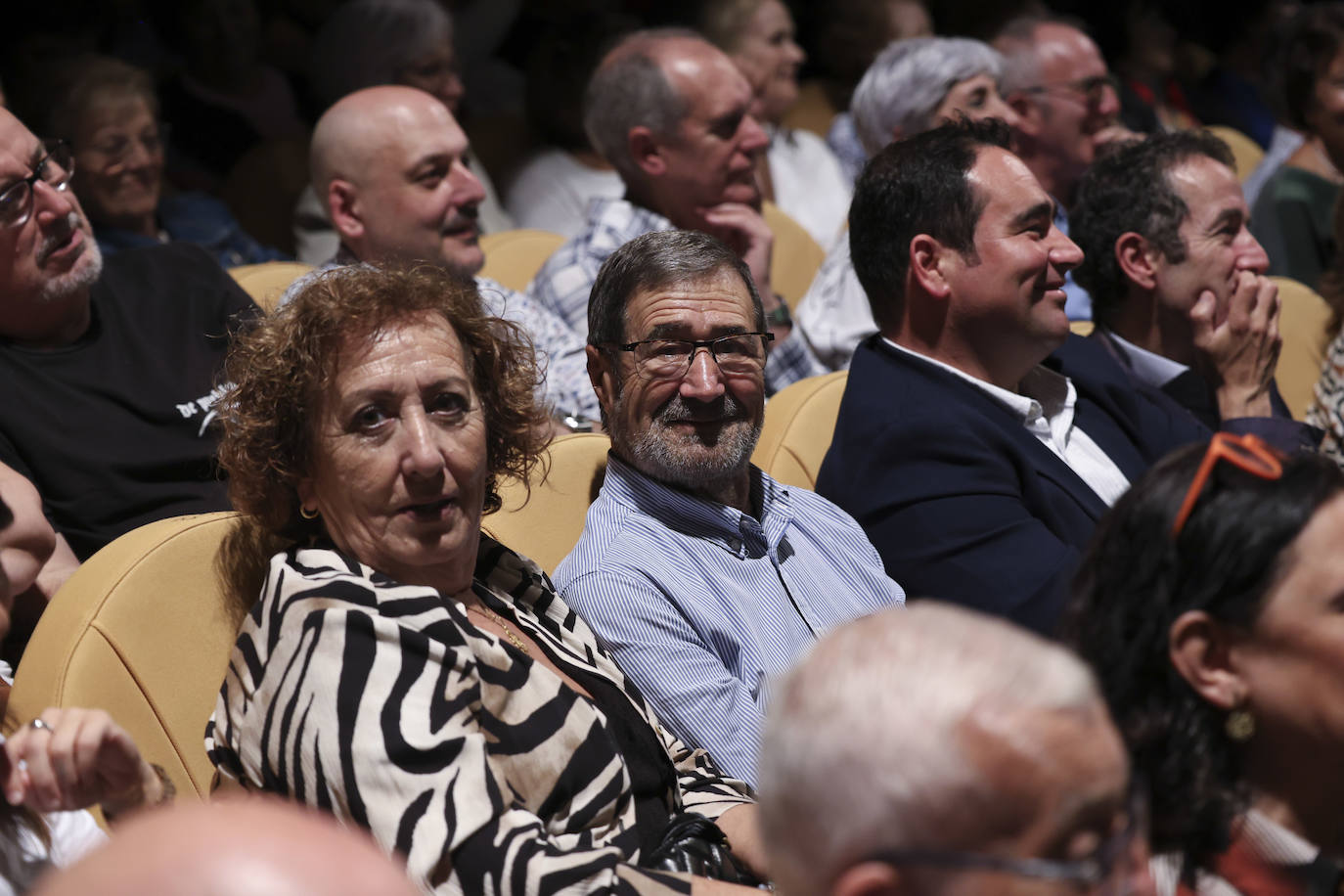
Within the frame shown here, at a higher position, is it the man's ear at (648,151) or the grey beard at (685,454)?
the man's ear at (648,151)

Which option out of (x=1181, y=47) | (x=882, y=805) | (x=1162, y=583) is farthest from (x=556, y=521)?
(x=1181, y=47)

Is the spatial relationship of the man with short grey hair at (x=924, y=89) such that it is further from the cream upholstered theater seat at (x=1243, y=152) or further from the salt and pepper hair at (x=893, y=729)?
the salt and pepper hair at (x=893, y=729)

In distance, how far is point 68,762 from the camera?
1.31 meters

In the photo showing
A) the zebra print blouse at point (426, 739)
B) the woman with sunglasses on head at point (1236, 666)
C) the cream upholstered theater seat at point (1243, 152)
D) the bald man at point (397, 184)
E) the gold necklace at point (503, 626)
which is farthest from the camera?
the cream upholstered theater seat at point (1243, 152)

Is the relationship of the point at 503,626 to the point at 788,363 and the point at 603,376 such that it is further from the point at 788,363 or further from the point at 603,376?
the point at 788,363

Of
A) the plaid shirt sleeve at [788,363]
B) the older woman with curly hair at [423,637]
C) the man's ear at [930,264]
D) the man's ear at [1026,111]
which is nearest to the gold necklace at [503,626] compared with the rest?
the older woman with curly hair at [423,637]

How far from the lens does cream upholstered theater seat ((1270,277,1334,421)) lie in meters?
3.35

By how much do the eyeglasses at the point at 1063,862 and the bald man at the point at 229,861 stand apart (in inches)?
12.6

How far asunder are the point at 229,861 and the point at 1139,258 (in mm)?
2524

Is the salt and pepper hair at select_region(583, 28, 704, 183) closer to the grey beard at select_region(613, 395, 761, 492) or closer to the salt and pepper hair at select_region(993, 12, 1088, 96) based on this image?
the salt and pepper hair at select_region(993, 12, 1088, 96)

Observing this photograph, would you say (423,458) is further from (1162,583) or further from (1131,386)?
(1131,386)

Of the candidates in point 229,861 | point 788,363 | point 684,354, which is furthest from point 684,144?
point 229,861

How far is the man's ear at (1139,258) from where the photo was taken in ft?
9.55

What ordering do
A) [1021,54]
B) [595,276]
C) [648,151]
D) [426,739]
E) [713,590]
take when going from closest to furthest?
[426,739] → [713,590] → [595,276] → [648,151] → [1021,54]
